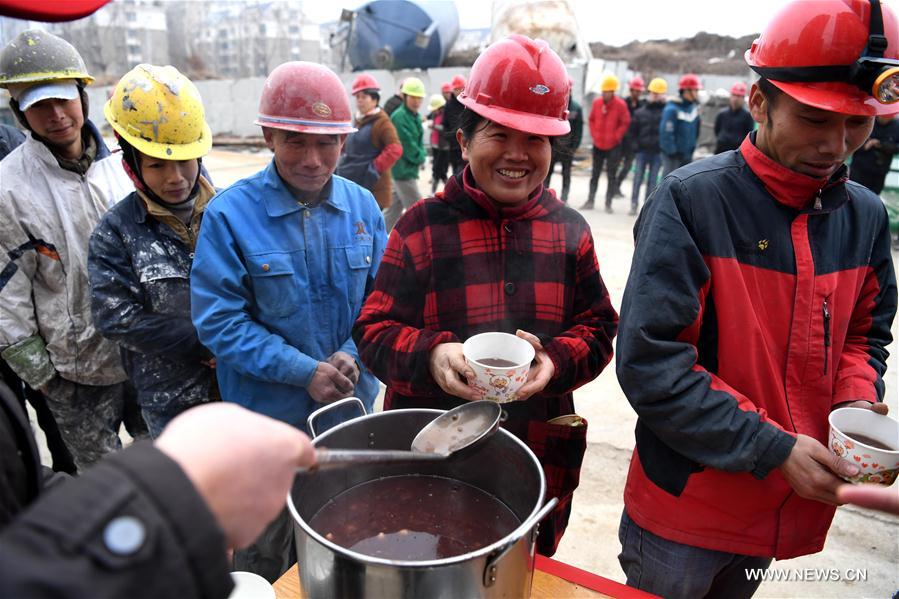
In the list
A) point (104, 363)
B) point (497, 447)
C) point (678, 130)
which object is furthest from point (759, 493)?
point (678, 130)

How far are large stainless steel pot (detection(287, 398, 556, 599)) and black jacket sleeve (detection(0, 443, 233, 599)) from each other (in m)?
0.37

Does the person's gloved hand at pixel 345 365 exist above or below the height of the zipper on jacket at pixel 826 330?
below

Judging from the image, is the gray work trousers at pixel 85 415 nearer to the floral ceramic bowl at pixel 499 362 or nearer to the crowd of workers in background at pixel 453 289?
the crowd of workers in background at pixel 453 289

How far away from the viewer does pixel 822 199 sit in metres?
1.53

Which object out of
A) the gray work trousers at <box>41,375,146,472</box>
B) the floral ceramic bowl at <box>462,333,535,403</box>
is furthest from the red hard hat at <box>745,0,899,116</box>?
the gray work trousers at <box>41,375,146,472</box>

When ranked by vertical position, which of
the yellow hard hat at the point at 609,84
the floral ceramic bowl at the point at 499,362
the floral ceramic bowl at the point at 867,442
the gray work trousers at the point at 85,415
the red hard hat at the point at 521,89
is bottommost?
the gray work trousers at the point at 85,415

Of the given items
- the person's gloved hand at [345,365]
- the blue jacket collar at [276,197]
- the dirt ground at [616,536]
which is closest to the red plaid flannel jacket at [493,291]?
the person's gloved hand at [345,365]

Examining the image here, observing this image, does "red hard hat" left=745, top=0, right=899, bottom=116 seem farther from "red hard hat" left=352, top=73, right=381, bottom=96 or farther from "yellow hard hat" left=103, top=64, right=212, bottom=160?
"red hard hat" left=352, top=73, right=381, bottom=96

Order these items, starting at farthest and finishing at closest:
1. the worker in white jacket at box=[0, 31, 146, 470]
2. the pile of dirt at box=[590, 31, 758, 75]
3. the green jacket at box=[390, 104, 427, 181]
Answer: the pile of dirt at box=[590, 31, 758, 75] < the green jacket at box=[390, 104, 427, 181] < the worker in white jacket at box=[0, 31, 146, 470]

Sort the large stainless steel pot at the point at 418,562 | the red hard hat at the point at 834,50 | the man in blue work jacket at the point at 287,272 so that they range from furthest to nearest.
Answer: the man in blue work jacket at the point at 287,272, the red hard hat at the point at 834,50, the large stainless steel pot at the point at 418,562

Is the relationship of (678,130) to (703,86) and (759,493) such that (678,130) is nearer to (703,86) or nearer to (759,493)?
(759,493)

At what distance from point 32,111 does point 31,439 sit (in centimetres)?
225

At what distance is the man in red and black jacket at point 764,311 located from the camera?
1.36 metres

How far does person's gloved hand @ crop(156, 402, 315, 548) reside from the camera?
2.04 feet
